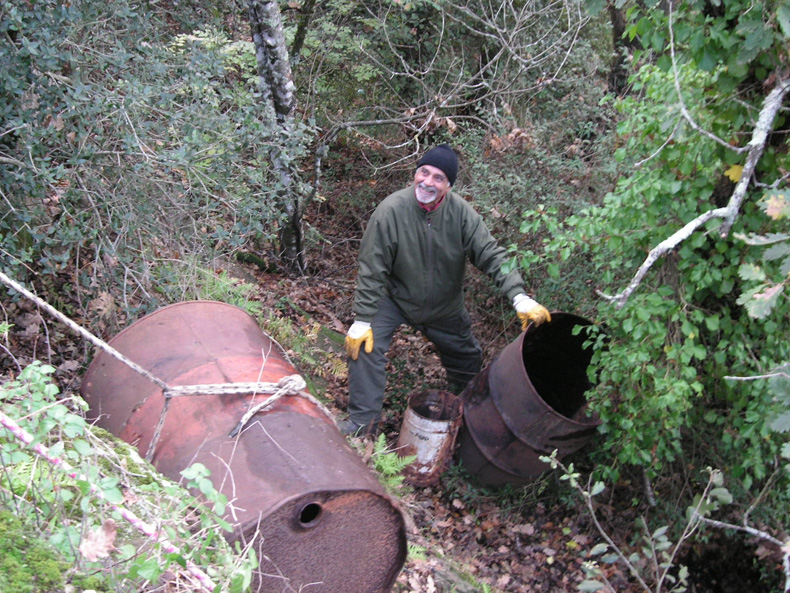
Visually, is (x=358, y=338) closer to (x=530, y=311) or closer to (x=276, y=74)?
(x=530, y=311)

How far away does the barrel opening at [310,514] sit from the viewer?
2461 millimetres

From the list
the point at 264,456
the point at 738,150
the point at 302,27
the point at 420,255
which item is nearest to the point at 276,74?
the point at 302,27

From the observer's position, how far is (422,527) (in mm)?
4492

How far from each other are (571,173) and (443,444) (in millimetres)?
2791

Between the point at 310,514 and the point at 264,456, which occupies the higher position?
the point at 264,456

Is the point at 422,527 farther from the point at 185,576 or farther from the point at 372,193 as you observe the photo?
the point at 372,193

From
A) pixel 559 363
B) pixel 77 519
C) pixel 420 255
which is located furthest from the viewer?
pixel 559 363

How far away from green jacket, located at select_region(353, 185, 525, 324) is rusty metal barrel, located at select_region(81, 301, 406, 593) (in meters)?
1.80

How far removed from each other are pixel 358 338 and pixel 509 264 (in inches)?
50.0

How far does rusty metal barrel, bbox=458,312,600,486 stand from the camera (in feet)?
14.2

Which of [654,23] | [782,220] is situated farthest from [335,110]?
[782,220]

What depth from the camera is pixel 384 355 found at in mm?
5074

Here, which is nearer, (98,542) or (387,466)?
(98,542)

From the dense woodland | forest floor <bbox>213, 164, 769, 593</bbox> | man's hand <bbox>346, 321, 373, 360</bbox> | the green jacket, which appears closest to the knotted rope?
the dense woodland
